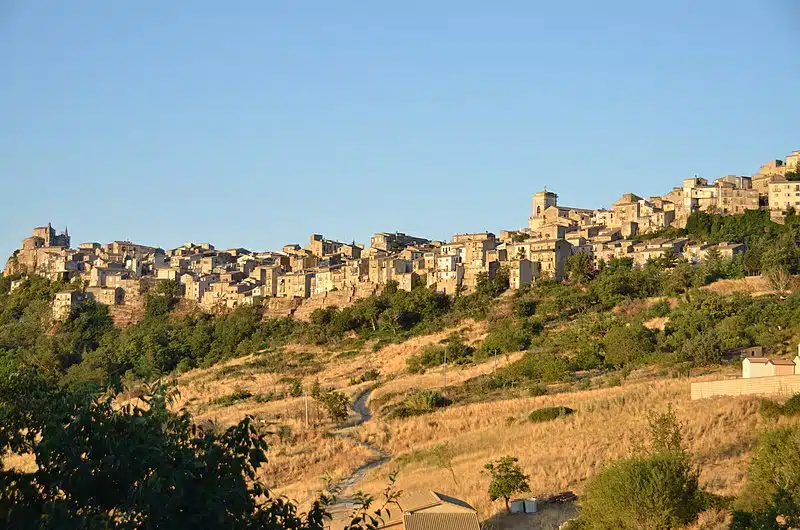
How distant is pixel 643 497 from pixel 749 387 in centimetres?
1268

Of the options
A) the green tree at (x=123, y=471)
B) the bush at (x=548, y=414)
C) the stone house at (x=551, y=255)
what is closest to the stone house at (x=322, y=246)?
the stone house at (x=551, y=255)

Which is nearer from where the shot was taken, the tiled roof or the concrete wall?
the tiled roof

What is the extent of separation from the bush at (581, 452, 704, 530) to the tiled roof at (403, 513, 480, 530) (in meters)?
2.19

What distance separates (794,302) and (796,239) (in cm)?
1496

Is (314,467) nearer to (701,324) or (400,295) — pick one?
(701,324)

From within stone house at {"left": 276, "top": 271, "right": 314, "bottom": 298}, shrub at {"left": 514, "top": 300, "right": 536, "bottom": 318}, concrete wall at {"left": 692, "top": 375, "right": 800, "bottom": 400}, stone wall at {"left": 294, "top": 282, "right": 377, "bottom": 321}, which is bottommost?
concrete wall at {"left": 692, "top": 375, "right": 800, "bottom": 400}

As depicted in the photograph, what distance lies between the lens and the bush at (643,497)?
17656 mm

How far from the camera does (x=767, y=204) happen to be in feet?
235

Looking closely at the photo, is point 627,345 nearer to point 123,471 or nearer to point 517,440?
point 517,440

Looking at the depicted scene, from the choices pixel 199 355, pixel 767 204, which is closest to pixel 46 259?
pixel 199 355

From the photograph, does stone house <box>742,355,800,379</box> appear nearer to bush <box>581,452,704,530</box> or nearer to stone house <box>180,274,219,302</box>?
bush <box>581,452,704,530</box>

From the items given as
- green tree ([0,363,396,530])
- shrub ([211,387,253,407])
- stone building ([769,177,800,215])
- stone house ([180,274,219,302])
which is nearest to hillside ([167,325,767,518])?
shrub ([211,387,253,407])

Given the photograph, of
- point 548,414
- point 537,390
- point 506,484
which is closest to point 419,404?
point 537,390

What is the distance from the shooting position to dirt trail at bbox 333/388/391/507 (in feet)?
85.5
